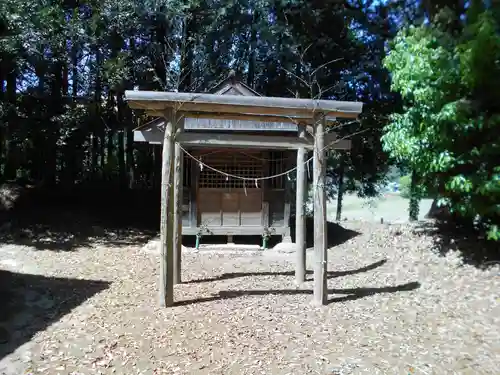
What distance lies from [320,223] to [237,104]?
7.02ft

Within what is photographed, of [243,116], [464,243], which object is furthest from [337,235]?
Answer: [243,116]

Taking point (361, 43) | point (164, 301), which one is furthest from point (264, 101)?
point (361, 43)

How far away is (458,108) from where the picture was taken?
6836mm

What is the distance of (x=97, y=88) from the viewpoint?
44.5ft

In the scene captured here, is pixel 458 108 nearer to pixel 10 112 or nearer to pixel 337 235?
pixel 337 235

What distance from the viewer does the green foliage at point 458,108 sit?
6.86 metres

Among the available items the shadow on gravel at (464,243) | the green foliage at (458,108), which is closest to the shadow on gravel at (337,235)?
the shadow on gravel at (464,243)

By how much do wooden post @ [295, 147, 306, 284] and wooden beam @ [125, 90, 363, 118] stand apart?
1472 mm

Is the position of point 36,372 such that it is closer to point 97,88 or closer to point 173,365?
point 173,365

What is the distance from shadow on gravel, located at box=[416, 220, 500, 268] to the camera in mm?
7922

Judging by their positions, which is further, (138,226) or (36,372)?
(138,226)

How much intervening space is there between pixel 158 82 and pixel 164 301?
9.42 metres

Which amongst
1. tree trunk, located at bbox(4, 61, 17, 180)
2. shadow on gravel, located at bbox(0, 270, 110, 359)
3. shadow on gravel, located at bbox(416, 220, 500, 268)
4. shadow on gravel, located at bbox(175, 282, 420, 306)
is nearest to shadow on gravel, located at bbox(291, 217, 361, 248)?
shadow on gravel, located at bbox(416, 220, 500, 268)

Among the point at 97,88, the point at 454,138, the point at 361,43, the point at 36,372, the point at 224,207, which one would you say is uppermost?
the point at 361,43
